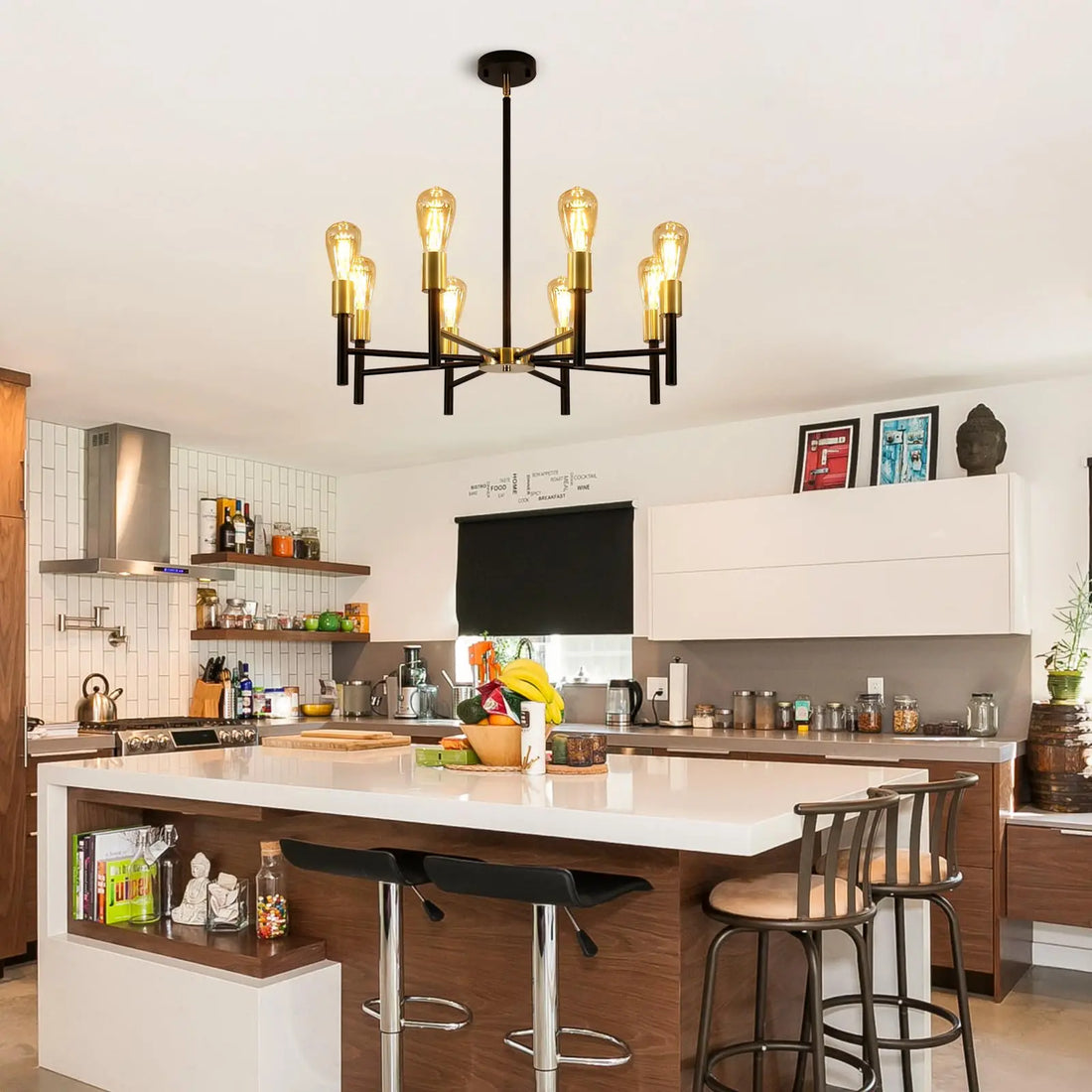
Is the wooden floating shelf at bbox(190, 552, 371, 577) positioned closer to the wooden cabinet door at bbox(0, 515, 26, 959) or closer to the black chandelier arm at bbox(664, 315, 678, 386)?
the wooden cabinet door at bbox(0, 515, 26, 959)

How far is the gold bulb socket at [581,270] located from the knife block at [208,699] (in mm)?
4525

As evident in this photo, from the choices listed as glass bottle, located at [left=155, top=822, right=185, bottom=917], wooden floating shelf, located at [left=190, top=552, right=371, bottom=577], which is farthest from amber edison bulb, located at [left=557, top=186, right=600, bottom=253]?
wooden floating shelf, located at [left=190, top=552, right=371, bottom=577]

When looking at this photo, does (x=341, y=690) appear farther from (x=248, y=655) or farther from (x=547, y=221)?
(x=547, y=221)

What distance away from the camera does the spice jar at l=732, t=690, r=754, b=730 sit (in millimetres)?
5648

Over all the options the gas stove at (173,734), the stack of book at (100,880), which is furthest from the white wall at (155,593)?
Result: the stack of book at (100,880)

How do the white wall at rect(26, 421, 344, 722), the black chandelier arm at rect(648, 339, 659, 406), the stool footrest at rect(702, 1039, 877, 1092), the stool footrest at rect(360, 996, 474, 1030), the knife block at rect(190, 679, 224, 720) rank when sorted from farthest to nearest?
1. the knife block at rect(190, 679, 224, 720)
2. the white wall at rect(26, 421, 344, 722)
3. the stool footrest at rect(360, 996, 474, 1030)
4. the black chandelier arm at rect(648, 339, 659, 406)
5. the stool footrest at rect(702, 1039, 877, 1092)

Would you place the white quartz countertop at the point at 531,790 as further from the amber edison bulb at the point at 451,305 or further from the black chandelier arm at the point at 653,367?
the amber edison bulb at the point at 451,305

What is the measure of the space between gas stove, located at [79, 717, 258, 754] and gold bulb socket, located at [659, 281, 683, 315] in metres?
3.54

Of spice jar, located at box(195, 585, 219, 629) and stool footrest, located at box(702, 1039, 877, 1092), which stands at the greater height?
spice jar, located at box(195, 585, 219, 629)

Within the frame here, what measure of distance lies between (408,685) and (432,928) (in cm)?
376

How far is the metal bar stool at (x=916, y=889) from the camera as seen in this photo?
2.81m

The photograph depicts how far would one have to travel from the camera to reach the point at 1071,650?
4.84 m

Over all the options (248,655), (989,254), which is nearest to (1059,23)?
(989,254)

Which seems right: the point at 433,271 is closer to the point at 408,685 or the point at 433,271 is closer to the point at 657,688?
the point at 657,688
